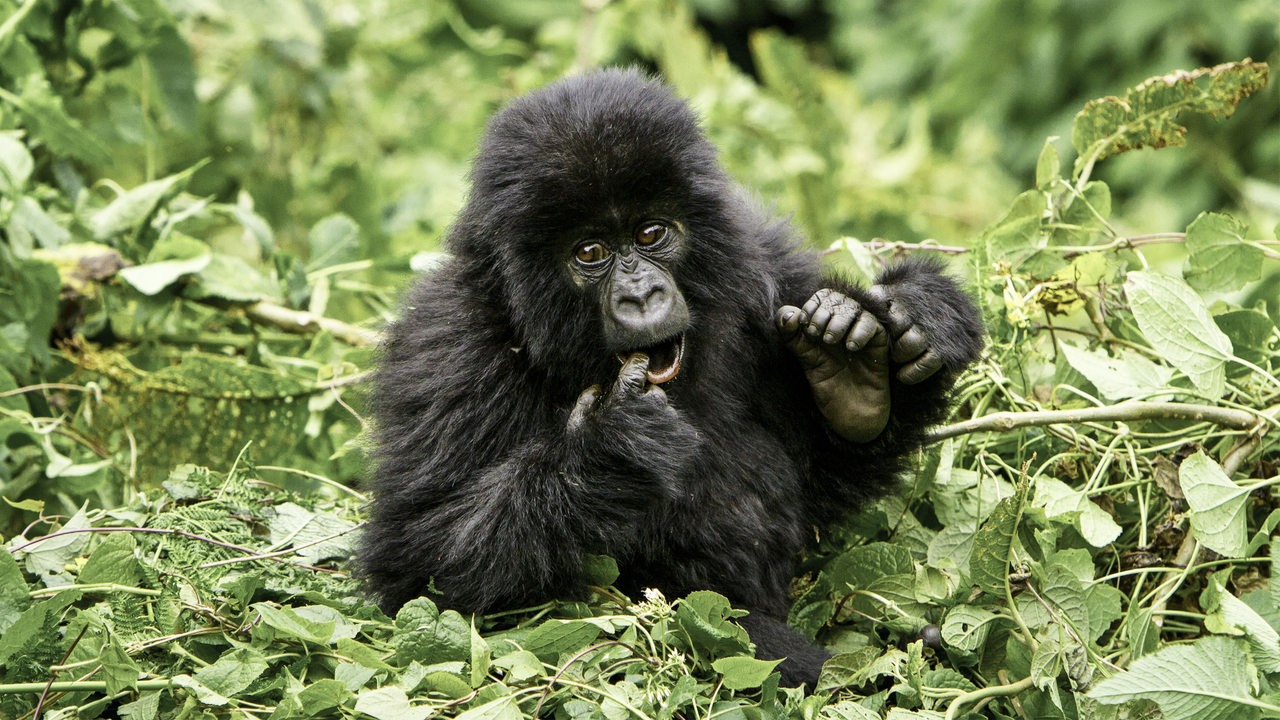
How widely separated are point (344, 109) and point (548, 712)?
198 inches

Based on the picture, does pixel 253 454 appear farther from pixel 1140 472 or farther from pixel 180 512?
pixel 1140 472

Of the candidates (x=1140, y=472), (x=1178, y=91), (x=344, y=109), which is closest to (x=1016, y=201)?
(x=1178, y=91)

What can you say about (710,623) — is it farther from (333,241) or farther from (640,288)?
(333,241)

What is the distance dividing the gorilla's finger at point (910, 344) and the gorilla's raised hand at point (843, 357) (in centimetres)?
3

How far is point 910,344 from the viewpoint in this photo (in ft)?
9.11

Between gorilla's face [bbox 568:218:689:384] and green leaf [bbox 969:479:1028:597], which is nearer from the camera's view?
green leaf [bbox 969:479:1028:597]

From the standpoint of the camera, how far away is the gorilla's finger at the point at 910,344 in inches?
109

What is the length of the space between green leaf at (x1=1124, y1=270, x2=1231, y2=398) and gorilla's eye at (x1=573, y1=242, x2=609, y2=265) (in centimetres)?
111

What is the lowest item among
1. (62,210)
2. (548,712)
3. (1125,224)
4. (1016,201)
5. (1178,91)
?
(1125,224)

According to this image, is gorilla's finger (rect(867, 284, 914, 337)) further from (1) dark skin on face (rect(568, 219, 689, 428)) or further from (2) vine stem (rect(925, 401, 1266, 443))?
(1) dark skin on face (rect(568, 219, 689, 428))

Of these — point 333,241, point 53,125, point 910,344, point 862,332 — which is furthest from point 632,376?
point 53,125

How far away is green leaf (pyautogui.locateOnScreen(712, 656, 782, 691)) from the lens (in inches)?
87.0

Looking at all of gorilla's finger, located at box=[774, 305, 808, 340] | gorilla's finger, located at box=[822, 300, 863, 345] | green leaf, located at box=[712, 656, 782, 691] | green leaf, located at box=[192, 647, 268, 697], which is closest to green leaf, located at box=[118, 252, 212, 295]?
green leaf, located at box=[192, 647, 268, 697]

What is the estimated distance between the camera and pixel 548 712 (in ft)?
7.38
